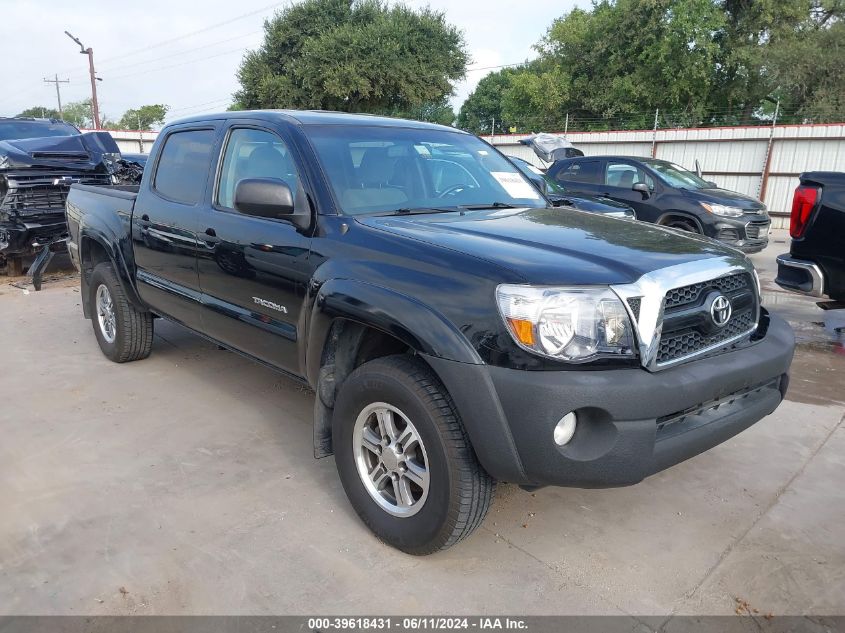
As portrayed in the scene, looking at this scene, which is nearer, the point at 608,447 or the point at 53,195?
the point at 608,447

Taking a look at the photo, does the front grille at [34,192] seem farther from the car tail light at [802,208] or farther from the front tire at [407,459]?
the car tail light at [802,208]

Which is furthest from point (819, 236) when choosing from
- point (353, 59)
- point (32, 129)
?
point (353, 59)

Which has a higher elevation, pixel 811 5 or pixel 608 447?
pixel 811 5

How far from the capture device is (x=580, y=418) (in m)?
2.28

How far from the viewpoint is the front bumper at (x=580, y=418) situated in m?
2.18

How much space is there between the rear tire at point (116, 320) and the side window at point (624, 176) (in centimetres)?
799

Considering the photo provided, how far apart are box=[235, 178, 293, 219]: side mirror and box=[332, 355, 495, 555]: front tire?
0.84m

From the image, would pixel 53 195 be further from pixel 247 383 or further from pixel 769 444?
pixel 769 444

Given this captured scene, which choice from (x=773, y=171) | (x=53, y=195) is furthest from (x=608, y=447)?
(x=773, y=171)

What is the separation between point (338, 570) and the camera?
263 cm

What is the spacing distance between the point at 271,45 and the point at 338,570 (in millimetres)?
31658

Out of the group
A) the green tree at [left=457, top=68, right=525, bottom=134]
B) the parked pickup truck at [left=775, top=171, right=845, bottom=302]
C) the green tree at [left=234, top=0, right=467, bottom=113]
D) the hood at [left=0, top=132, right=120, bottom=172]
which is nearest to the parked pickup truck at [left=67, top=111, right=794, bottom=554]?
the parked pickup truck at [left=775, top=171, right=845, bottom=302]

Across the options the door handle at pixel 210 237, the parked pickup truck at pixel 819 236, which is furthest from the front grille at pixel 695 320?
the parked pickup truck at pixel 819 236

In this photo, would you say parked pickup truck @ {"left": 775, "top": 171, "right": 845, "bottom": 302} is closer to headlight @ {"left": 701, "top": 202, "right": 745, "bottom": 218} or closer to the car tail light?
the car tail light
